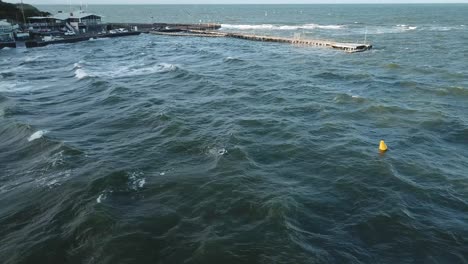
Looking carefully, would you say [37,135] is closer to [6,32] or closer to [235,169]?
[235,169]

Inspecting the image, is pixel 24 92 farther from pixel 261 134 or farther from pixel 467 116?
pixel 467 116

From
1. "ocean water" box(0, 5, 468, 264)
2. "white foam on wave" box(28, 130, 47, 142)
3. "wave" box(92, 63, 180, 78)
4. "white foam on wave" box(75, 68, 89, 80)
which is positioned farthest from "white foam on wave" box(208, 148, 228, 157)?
"white foam on wave" box(75, 68, 89, 80)

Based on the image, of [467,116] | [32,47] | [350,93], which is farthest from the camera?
[32,47]

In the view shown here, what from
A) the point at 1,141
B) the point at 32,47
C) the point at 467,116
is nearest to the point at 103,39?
the point at 32,47

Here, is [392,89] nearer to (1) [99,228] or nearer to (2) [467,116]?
(2) [467,116]

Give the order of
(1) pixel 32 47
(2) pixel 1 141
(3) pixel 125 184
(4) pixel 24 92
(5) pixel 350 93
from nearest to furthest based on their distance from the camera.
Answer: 1. (3) pixel 125 184
2. (2) pixel 1 141
3. (5) pixel 350 93
4. (4) pixel 24 92
5. (1) pixel 32 47

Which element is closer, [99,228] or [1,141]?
[99,228]

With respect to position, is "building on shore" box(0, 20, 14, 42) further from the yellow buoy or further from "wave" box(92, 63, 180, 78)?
the yellow buoy
